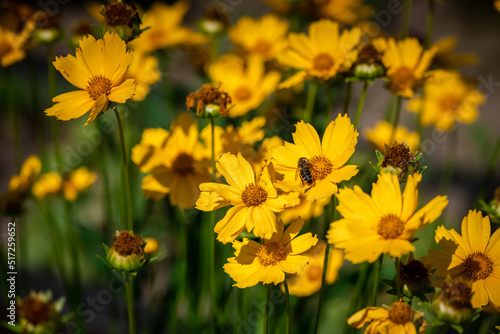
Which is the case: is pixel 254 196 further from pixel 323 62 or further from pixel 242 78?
pixel 242 78

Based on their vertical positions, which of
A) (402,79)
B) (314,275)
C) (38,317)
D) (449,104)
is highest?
(402,79)

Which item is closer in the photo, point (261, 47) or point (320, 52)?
point (320, 52)

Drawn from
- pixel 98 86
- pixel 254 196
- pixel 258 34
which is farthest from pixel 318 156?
pixel 258 34

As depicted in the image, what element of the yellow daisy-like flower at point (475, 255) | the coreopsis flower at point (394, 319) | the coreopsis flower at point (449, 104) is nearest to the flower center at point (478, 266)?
the yellow daisy-like flower at point (475, 255)

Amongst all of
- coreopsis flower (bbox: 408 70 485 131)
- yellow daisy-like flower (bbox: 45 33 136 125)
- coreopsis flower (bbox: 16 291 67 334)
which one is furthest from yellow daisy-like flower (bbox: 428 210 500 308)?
coreopsis flower (bbox: 408 70 485 131)

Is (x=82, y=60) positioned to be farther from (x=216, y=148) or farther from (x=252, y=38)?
(x=252, y=38)

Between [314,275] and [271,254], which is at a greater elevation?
[271,254]

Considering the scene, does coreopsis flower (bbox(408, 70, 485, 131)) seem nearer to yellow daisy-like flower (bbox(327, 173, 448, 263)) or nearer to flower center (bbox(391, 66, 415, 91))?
flower center (bbox(391, 66, 415, 91))

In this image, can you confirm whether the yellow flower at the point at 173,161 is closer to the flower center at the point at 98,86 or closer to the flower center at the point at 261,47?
the flower center at the point at 98,86
